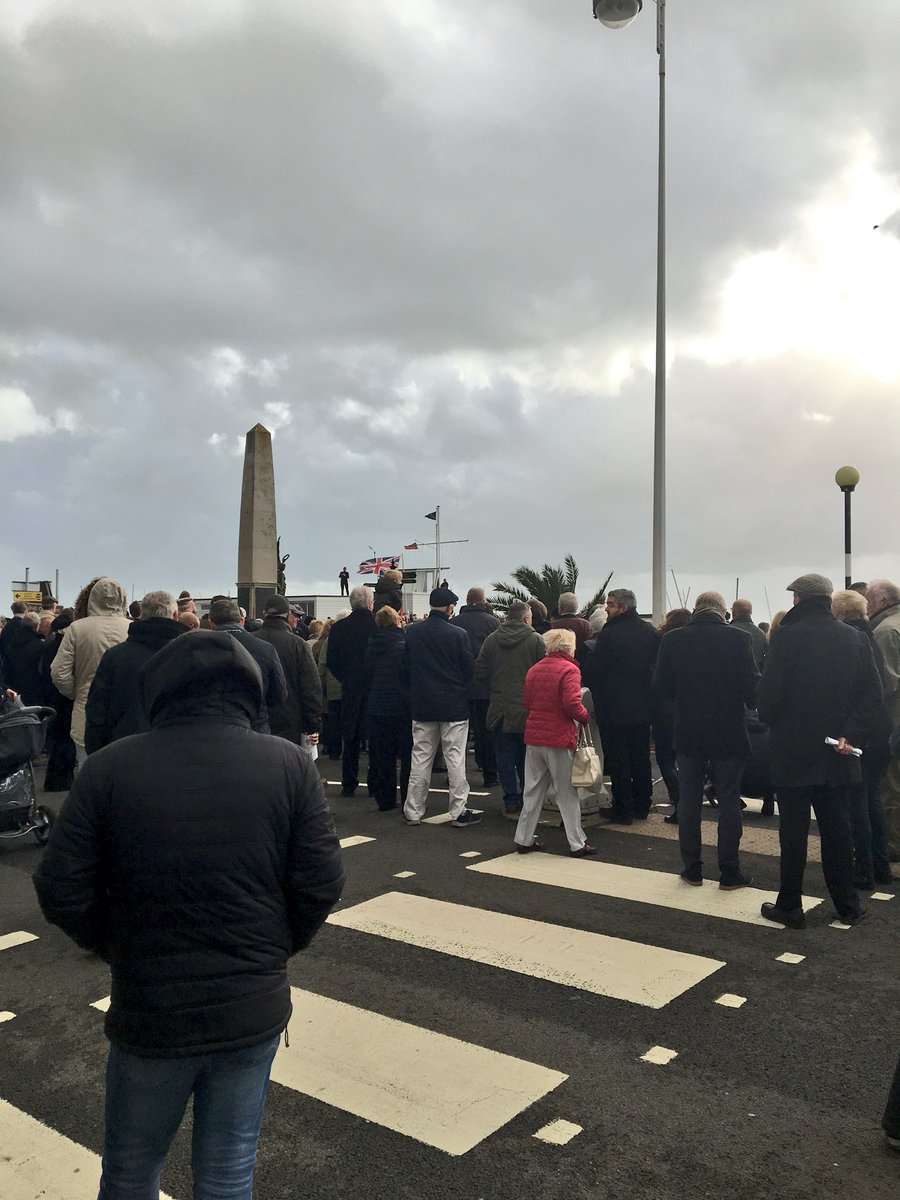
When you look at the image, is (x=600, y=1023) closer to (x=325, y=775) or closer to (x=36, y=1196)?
(x=36, y=1196)

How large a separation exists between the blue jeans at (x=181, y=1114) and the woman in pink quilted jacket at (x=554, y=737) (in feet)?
18.2

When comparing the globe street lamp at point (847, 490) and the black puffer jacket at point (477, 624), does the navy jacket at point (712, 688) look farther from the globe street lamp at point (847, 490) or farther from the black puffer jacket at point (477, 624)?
the globe street lamp at point (847, 490)

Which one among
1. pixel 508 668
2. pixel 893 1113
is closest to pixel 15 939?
pixel 893 1113

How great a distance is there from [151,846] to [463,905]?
455cm

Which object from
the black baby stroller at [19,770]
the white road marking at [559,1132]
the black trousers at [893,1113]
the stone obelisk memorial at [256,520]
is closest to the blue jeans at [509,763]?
the black baby stroller at [19,770]

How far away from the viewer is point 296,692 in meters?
8.75

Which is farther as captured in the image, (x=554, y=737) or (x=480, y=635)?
(x=480, y=635)

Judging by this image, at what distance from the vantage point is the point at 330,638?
1135 cm

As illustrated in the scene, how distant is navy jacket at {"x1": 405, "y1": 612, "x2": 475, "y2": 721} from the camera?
9.50 meters

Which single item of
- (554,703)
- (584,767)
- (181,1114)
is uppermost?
(554,703)

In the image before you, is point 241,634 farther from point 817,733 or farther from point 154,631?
point 817,733

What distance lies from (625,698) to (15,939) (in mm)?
5360

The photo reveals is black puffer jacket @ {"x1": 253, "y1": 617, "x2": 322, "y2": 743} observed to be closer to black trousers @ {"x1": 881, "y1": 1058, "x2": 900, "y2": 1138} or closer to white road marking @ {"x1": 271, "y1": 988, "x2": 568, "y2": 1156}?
white road marking @ {"x1": 271, "y1": 988, "x2": 568, "y2": 1156}

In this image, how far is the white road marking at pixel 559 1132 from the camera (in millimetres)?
3660
